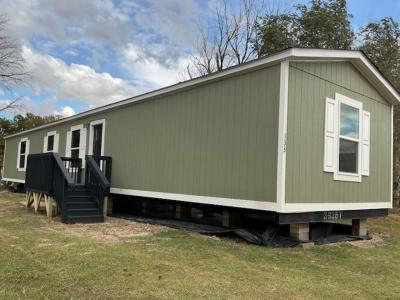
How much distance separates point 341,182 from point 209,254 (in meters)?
3.23

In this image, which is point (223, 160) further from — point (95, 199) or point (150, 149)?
point (95, 199)

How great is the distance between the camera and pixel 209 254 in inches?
233

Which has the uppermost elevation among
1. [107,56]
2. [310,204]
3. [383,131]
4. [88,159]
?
[107,56]

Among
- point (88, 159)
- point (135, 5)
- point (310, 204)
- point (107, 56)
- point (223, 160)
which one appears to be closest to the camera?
point (310, 204)

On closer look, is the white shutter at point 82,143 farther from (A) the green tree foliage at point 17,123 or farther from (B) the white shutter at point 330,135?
(A) the green tree foliage at point 17,123

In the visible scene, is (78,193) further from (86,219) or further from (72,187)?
(86,219)

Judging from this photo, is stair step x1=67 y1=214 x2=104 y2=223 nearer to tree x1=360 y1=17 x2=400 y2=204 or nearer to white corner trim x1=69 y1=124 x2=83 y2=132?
white corner trim x1=69 y1=124 x2=83 y2=132

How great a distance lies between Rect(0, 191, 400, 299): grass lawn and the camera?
163 inches

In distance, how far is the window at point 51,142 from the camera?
14799 millimetres

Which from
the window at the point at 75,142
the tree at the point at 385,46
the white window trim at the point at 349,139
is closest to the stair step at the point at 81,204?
the window at the point at 75,142

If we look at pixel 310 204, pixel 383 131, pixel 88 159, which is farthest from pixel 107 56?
pixel 310 204

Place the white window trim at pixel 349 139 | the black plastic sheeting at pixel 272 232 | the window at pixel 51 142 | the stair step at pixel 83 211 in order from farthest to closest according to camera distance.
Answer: the window at pixel 51 142 < the stair step at pixel 83 211 < the white window trim at pixel 349 139 < the black plastic sheeting at pixel 272 232

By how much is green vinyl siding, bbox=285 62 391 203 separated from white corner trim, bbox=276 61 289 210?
0.13 m

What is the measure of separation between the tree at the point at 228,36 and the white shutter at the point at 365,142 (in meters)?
13.1
